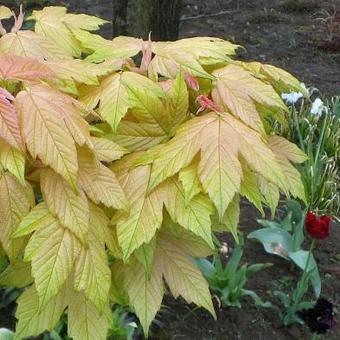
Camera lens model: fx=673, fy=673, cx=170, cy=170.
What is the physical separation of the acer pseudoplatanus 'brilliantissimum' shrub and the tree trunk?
2921 mm

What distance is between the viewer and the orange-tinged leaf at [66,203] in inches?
45.8

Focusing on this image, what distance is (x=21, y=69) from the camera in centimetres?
125

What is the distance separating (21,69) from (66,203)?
275 mm

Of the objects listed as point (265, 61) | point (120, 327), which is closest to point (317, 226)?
point (120, 327)

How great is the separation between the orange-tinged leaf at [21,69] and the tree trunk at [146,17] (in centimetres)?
315

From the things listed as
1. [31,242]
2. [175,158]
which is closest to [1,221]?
[31,242]

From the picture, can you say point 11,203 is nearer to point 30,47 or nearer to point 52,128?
point 52,128

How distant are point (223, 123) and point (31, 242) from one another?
1.37ft

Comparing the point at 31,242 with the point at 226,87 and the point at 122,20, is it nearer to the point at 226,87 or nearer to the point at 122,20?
the point at 226,87

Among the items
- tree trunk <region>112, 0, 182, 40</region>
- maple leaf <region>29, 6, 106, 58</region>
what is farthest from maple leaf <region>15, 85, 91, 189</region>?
tree trunk <region>112, 0, 182, 40</region>

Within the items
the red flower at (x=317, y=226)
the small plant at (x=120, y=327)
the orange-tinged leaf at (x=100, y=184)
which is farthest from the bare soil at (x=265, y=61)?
the orange-tinged leaf at (x=100, y=184)

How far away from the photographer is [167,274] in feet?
4.61

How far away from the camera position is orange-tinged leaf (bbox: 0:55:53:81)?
1235mm

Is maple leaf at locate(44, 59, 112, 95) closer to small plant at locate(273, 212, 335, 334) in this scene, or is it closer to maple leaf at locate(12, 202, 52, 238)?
maple leaf at locate(12, 202, 52, 238)
